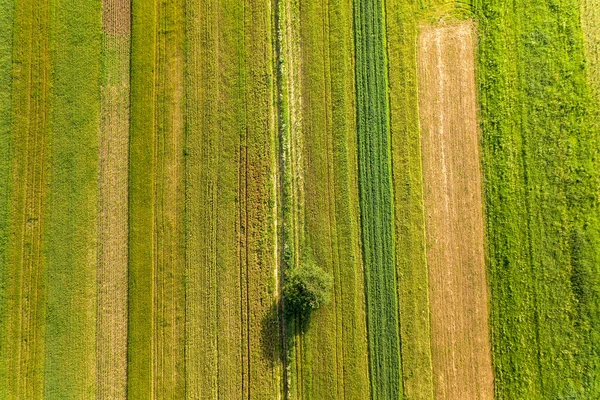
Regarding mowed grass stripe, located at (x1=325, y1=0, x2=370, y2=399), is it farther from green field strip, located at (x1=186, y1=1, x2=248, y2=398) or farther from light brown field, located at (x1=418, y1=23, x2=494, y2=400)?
green field strip, located at (x1=186, y1=1, x2=248, y2=398)

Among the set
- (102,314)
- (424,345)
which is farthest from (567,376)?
(102,314)

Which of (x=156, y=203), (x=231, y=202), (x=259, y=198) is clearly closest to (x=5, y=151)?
(x=156, y=203)

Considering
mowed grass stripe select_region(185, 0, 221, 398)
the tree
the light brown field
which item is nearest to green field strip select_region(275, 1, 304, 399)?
the tree

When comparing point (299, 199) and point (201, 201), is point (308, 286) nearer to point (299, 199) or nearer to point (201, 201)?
point (299, 199)

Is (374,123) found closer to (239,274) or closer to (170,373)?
(239,274)

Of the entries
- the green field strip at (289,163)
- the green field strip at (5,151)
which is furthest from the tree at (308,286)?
the green field strip at (5,151)
